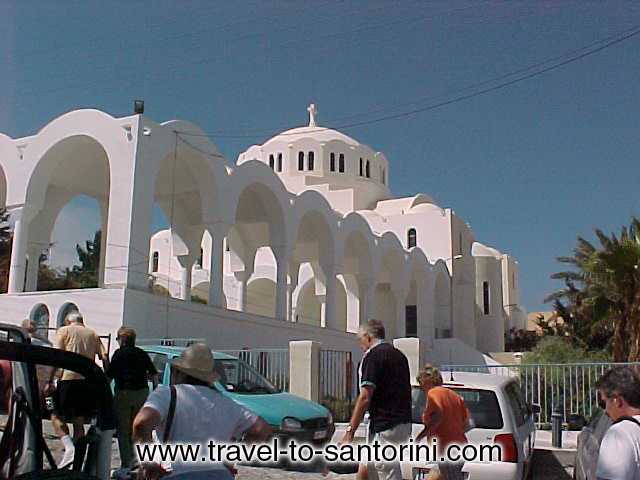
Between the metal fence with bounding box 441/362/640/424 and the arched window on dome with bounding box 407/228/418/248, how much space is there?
25.9 metres

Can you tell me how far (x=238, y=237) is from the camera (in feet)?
94.9

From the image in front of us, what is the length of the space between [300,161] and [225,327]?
24360 millimetres

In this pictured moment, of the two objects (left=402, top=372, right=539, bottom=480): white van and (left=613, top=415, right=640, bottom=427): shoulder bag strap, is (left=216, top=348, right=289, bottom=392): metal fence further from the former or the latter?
(left=613, top=415, right=640, bottom=427): shoulder bag strap

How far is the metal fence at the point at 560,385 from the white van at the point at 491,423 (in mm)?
5202

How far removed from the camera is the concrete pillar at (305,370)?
13438 millimetres

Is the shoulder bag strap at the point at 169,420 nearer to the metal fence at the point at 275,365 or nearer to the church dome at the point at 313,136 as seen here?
the metal fence at the point at 275,365

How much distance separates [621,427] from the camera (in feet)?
10.5

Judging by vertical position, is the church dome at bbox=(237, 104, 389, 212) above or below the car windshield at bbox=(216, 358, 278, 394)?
above

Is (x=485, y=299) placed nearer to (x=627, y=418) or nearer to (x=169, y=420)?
(x=627, y=418)

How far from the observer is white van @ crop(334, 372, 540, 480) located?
21.7ft

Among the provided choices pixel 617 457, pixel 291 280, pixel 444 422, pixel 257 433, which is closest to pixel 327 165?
pixel 291 280

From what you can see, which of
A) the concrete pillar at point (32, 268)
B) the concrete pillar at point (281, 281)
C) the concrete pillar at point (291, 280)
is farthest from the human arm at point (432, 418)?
the concrete pillar at point (291, 280)

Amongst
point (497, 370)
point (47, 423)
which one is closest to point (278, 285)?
point (497, 370)

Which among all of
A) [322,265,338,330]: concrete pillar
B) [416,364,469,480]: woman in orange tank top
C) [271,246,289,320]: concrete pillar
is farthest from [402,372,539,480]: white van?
[322,265,338,330]: concrete pillar
